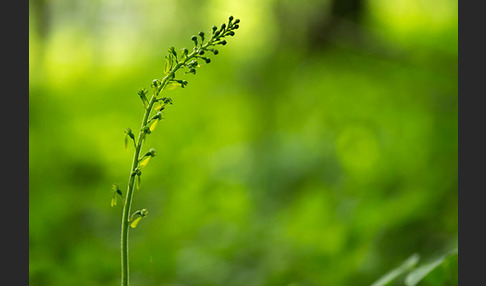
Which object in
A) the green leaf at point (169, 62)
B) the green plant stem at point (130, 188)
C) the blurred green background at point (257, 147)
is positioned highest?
the blurred green background at point (257, 147)

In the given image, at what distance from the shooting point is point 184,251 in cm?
283

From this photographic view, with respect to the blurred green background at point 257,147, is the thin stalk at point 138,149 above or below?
below

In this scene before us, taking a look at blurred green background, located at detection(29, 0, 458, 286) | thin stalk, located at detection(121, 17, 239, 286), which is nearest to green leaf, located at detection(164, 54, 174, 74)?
thin stalk, located at detection(121, 17, 239, 286)

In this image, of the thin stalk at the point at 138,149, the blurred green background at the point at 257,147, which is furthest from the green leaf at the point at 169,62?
the blurred green background at the point at 257,147

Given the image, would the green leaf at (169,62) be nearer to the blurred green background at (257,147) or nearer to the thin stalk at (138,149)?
the thin stalk at (138,149)

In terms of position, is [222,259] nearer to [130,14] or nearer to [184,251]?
[184,251]

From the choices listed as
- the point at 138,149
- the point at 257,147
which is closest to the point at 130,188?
the point at 138,149

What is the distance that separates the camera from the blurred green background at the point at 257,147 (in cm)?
238

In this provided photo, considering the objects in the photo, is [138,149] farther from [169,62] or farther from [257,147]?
[257,147]

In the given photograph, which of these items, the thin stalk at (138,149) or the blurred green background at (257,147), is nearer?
the thin stalk at (138,149)

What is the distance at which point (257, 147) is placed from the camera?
473 centimetres

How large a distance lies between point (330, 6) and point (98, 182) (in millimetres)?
3150

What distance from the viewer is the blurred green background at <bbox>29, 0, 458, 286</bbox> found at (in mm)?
2385

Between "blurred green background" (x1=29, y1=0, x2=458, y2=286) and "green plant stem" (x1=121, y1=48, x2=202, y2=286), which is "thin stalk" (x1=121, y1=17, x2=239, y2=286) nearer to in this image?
"green plant stem" (x1=121, y1=48, x2=202, y2=286)
